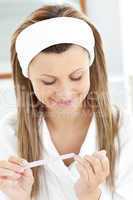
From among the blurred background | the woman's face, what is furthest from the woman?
the blurred background

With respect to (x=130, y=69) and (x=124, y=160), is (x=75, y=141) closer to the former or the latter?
(x=124, y=160)

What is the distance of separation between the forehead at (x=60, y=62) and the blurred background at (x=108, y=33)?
0.78m

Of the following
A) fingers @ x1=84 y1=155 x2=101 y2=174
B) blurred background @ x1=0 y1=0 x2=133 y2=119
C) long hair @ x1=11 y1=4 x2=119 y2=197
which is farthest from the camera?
blurred background @ x1=0 y1=0 x2=133 y2=119

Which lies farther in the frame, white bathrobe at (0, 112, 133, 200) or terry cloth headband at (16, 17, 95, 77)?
white bathrobe at (0, 112, 133, 200)

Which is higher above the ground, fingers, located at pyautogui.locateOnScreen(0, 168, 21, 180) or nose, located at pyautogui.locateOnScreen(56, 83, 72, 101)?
nose, located at pyautogui.locateOnScreen(56, 83, 72, 101)

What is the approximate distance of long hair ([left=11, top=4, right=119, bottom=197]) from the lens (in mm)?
969

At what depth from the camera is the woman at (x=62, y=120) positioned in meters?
0.88

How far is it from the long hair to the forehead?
89 millimetres

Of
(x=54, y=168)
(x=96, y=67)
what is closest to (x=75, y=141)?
(x=54, y=168)

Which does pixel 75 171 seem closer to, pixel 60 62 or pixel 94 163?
pixel 94 163

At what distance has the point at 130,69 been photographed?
1658 millimetres

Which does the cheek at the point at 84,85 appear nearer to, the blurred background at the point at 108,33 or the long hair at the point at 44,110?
the long hair at the point at 44,110

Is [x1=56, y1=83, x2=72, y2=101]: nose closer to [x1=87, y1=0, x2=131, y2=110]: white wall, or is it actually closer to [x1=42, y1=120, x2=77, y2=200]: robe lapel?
[x1=42, y1=120, x2=77, y2=200]: robe lapel

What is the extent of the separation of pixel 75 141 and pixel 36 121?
108 mm
